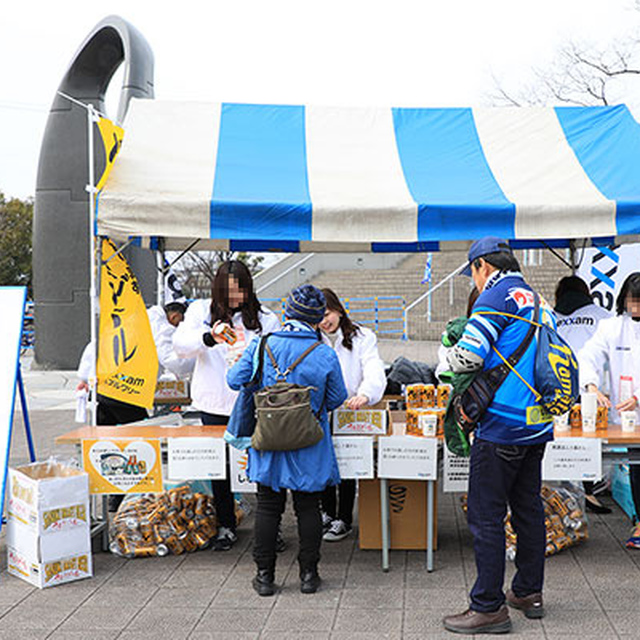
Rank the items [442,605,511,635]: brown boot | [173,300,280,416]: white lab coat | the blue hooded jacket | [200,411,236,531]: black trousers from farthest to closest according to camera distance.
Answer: [200,411,236,531]: black trousers → [173,300,280,416]: white lab coat → the blue hooded jacket → [442,605,511,635]: brown boot

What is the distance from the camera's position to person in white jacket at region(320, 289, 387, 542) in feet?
17.4

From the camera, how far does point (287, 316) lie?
4.36 metres

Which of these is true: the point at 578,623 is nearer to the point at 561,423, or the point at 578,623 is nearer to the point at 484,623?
the point at 484,623

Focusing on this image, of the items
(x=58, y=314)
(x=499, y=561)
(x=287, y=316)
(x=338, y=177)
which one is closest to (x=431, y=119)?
(x=338, y=177)

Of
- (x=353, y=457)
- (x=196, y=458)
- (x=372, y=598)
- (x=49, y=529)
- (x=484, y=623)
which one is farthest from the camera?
(x=196, y=458)

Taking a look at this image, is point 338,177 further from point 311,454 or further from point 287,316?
point 311,454

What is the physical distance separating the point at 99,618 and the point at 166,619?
0.35 m

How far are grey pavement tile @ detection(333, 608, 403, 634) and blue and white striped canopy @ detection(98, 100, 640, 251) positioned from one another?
2.27m

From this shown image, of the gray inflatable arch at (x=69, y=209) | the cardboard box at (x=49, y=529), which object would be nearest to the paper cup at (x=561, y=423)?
the cardboard box at (x=49, y=529)

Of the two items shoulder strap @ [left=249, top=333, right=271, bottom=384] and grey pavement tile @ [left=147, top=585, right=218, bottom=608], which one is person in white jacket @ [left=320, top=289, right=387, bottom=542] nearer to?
shoulder strap @ [left=249, top=333, right=271, bottom=384]

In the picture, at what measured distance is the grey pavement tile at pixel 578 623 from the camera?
3.84 metres

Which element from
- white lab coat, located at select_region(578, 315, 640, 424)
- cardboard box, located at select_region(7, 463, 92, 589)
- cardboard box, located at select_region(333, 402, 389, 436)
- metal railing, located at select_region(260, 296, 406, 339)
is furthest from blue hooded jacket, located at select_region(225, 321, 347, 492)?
metal railing, located at select_region(260, 296, 406, 339)

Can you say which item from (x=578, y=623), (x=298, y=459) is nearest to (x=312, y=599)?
(x=298, y=459)

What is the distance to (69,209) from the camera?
54.3 ft
